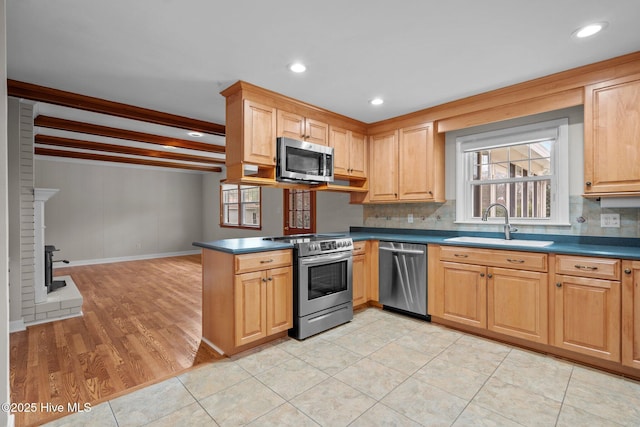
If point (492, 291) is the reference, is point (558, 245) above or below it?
above

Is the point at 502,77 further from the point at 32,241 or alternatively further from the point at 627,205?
the point at 32,241

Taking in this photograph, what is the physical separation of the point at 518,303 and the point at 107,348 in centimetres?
370

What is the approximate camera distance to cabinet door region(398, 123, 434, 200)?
3.68 m

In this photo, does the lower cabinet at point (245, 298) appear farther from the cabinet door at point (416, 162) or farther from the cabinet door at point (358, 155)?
the cabinet door at point (416, 162)

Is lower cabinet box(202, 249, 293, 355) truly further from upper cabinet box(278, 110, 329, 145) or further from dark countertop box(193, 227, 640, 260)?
upper cabinet box(278, 110, 329, 145)

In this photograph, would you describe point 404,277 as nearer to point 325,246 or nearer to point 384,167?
point 325,246

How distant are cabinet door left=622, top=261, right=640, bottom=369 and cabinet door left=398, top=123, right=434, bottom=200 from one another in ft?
5.88

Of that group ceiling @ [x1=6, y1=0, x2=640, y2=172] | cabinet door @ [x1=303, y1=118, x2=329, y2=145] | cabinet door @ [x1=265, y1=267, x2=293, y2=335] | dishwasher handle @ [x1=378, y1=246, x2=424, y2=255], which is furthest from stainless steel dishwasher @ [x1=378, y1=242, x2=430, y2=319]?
ceiling @ [x1=6, y1=0, x2=640, y2=172]

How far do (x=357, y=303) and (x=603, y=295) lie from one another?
2194mm

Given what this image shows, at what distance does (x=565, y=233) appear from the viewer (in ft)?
9.68

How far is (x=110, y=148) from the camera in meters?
5.84

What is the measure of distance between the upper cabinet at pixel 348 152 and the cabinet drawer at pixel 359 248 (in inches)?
34.4

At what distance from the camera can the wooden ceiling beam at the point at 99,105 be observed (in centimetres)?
296

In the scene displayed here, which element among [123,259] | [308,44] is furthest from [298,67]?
[123,259]
